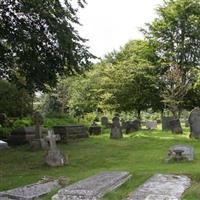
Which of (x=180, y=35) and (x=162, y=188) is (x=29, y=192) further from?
(x=180, y=35)

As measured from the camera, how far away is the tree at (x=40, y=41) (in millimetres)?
18891

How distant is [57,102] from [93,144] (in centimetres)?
4960

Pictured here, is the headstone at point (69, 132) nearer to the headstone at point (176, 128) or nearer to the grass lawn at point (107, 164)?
the grass lawn at point (107, 164)

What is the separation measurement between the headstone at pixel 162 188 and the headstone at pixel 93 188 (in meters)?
0.57

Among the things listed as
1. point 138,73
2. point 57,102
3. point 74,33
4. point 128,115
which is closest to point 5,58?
point 74,33

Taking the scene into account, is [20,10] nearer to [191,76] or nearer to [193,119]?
[193,119]

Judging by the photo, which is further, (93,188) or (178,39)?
(178,39)

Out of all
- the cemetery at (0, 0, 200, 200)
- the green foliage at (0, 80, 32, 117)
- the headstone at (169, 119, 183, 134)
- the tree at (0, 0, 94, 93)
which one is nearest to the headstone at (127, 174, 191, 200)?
the cemetery at (0, 0, 200, 200)

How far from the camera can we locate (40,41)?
64.5ft

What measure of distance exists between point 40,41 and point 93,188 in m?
12.0

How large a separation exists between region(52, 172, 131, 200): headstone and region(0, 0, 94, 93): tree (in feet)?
32.0

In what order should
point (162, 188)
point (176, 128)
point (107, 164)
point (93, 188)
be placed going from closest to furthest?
1. point (93, 188)
2. point (162, 188)
3. point (107, 164)
4. point (176, 128)

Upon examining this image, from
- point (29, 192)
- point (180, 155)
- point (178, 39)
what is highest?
point (178, 39)

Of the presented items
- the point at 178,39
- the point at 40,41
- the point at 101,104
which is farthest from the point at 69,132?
the point at 178,39
